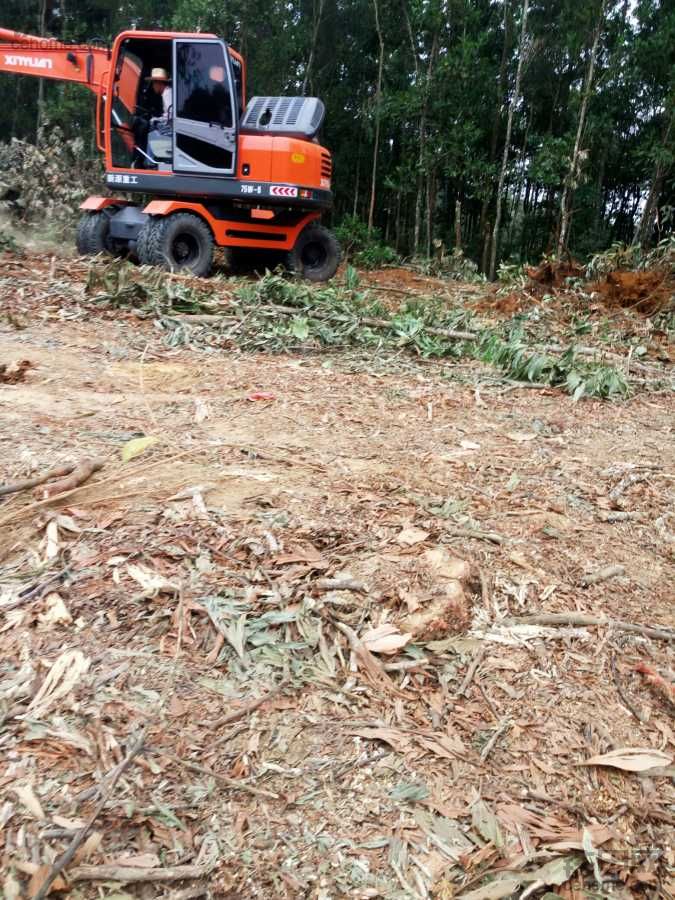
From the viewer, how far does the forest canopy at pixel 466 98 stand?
1602 cm

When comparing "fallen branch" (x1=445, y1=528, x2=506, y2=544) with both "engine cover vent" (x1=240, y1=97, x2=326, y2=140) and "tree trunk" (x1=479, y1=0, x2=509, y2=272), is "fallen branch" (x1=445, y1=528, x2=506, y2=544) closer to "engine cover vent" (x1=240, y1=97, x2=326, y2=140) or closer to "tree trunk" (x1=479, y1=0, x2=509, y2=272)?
"engine cover vent" (x1=240, y1=97, x2=326, y2=140)

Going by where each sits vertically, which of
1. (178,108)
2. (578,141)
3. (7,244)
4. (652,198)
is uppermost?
(578,141)

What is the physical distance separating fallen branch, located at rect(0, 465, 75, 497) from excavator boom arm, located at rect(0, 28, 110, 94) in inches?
320

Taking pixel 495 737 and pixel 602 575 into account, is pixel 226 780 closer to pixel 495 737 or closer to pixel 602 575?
pixel 495 737

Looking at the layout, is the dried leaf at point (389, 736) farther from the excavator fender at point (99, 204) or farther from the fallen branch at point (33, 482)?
the excavator fender at point (99, 204)

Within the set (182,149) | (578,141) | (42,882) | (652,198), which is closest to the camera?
(42,882)

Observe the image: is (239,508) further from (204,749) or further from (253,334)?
(253,334)

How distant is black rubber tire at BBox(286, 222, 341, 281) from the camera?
10.2 m

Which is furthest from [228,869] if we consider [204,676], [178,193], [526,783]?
[178,193]

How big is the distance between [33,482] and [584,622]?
2041mm

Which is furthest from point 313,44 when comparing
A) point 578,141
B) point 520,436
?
point 520,436

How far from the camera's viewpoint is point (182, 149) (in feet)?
29.6

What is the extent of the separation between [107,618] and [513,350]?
442cm

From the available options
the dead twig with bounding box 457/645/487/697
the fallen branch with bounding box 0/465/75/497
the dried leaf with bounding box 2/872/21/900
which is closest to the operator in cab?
the fallen branch with bounding box 0/465/75/497
